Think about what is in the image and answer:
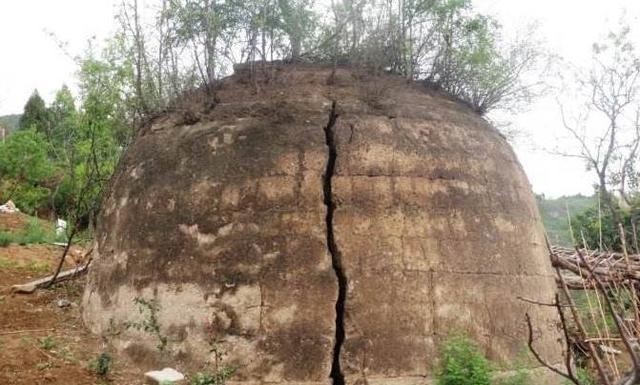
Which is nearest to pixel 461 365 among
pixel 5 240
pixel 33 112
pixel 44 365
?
pixel 44 365

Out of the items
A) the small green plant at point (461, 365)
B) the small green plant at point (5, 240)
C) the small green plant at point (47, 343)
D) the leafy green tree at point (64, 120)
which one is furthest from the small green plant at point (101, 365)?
the small green plant at point (5, 240)

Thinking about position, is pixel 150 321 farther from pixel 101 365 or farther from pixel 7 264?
pixel 7 264

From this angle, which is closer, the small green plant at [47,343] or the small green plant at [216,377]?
the small green plant at [216,377]

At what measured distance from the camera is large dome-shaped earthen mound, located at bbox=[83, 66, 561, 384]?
15.6ft

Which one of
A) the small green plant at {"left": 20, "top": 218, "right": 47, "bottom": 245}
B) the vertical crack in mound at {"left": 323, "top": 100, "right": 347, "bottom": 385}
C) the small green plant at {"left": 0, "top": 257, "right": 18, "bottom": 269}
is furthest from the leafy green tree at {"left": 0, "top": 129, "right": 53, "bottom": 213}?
the vertical crack in mound at {"left": 323, "top": 100, "right": 347, "bottom": 385}

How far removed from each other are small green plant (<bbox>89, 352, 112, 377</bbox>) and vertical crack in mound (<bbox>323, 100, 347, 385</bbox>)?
1.77 metres

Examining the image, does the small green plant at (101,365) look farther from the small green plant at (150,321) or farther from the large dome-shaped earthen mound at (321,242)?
the small green plant at (150,321)

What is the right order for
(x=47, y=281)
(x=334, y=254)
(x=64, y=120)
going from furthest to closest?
(x=64, y=120)
(x=47, y=281)
(x=334, y=254)

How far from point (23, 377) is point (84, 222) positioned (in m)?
13.7

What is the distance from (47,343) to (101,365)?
0.74m

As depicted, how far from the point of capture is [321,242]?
4914 mm

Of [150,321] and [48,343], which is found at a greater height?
[150,321]

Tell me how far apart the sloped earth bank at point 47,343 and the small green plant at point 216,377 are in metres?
0.57

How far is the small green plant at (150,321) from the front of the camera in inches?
197
